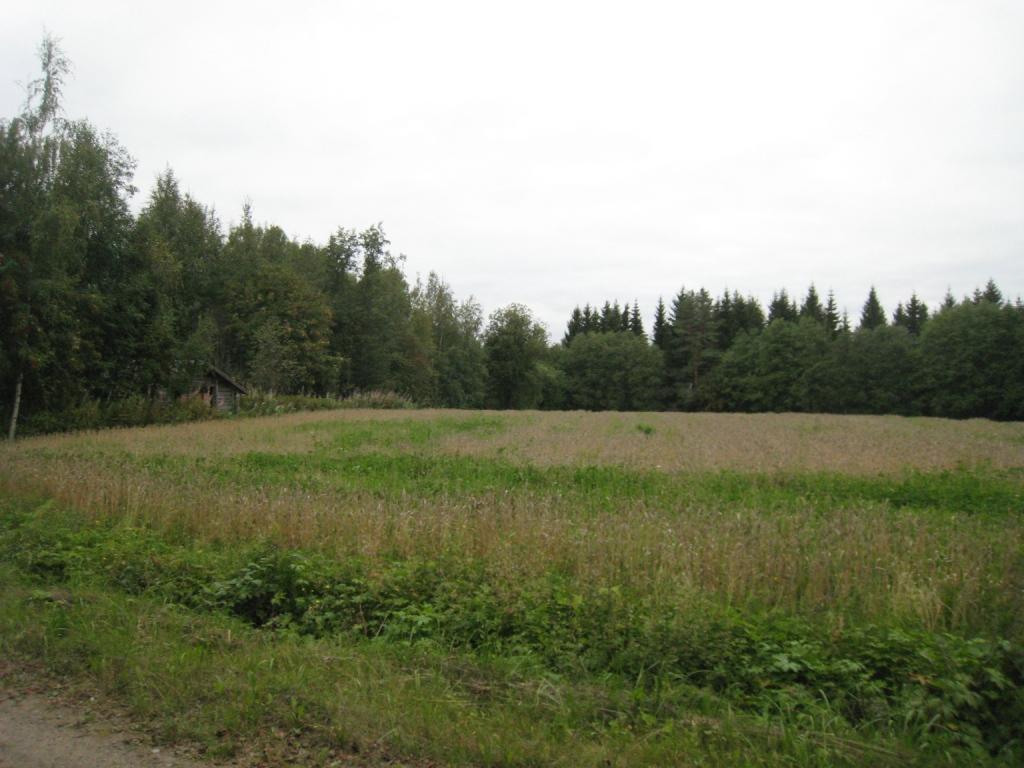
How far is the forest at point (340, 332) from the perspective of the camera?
23641 millimetres

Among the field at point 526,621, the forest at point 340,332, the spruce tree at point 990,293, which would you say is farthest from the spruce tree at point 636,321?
the field at point 526,621


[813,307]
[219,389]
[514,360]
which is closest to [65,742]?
[219,389]

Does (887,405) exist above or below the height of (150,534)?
above

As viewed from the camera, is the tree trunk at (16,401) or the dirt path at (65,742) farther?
the tree trunk at (16,401)

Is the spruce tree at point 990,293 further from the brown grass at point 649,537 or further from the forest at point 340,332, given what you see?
the brown grass at point 649,537

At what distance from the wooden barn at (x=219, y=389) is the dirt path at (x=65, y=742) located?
36.4 metres

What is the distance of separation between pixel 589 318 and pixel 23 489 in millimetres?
101444

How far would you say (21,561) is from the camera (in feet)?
23.7

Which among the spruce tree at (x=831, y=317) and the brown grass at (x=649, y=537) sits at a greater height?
the spruce tree at (x=831, y=317)

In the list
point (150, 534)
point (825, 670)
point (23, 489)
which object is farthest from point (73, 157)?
point (825, 670)

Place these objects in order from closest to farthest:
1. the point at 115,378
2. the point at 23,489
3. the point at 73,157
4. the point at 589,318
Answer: the point at 23,489 → the point at 73,157 → the point at 115,378 → the point at 589,318

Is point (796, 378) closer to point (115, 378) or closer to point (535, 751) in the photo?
point (115, 378)

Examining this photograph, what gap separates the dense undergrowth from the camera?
4020mm

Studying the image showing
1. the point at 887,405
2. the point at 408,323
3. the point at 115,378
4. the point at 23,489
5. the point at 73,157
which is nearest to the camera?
the point at 23,489
